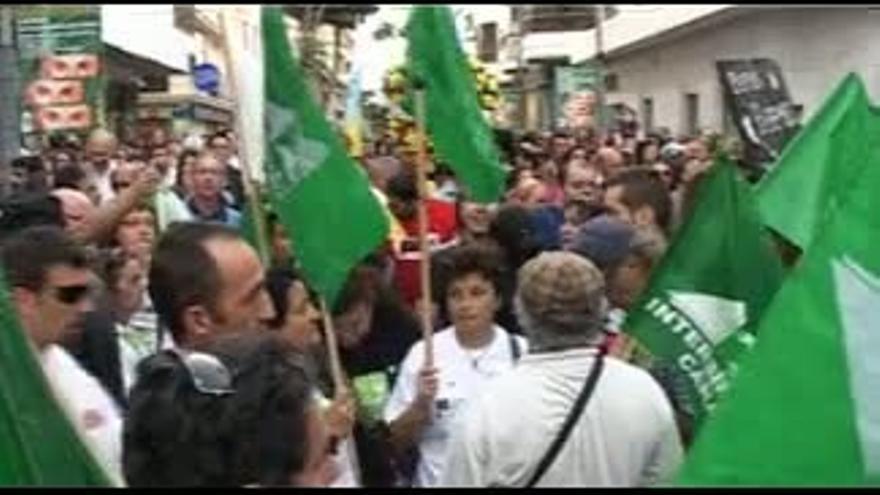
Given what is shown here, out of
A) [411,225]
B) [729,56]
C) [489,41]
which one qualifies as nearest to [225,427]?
[411,225]

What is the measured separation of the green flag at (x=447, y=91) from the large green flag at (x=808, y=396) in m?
3.51

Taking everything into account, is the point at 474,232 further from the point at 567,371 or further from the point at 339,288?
the point at 567,371

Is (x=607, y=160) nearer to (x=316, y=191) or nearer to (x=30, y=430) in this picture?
(x=316, y=191)

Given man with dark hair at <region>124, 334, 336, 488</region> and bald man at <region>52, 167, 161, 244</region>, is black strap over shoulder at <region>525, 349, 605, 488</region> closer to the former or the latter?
man with dark hair at <region>124, 334, 336, 488</region>

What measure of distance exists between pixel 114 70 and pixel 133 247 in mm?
34895

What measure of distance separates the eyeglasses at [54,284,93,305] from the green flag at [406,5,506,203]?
2375 mm

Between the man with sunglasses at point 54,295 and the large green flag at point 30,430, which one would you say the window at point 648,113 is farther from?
the large green flag at point 30,430

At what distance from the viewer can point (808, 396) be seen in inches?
129

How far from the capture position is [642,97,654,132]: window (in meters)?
44.6

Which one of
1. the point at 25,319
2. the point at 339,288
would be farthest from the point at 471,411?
the point at 25,319

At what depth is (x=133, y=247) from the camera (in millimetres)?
7078

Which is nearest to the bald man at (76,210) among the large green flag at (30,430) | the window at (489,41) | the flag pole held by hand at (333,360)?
the flag pole held by hand at (333,360)

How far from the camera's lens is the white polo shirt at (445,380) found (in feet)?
17.8

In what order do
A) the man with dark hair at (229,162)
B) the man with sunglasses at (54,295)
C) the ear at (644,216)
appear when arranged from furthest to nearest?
the man with dark hair at (229,162)
the ear at (644,216)
the man with sunglasses at (54,295)
